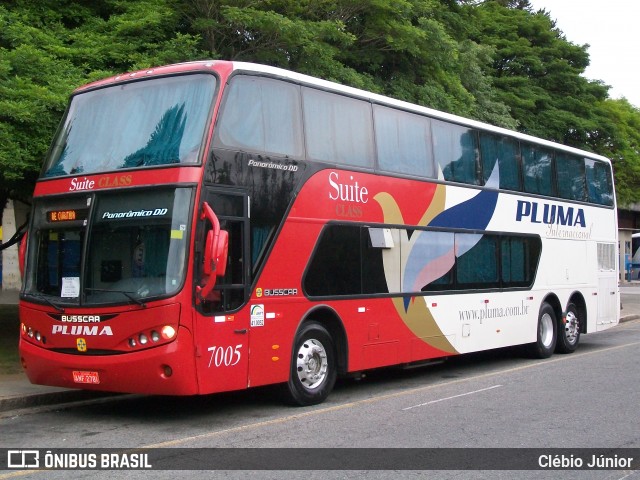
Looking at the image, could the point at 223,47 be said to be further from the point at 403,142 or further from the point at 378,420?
the point at 378,420

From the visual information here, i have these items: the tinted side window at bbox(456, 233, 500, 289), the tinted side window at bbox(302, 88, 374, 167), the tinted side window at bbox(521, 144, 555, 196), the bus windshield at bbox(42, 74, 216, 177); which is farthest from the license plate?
the tinted side window at bbox(521, 144, 555, 196)

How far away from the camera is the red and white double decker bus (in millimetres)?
9031

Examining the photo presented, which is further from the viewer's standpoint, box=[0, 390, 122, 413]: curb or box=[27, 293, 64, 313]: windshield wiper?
box=[0, 390, 122, 413]: curb

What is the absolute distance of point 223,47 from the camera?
15930 mm

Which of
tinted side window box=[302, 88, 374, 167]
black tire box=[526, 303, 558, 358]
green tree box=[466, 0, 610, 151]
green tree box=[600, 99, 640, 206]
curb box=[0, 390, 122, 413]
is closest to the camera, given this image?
curb box=[0, 390, 122, 413]

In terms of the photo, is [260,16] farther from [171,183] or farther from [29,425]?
[29,425]

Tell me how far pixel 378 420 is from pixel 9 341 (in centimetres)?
889

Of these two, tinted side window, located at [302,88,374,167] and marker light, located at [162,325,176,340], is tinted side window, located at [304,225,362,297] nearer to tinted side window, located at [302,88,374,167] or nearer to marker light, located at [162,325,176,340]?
tinted side window, located at [302,88,374,167]

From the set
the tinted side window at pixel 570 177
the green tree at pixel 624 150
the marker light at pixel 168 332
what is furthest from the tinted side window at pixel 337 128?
the green tree at pixel 624 150

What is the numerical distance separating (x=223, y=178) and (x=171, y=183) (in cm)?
65

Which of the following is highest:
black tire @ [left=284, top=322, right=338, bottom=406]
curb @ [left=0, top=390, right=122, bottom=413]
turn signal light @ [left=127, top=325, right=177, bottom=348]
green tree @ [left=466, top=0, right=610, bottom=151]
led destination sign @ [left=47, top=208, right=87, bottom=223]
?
green tree @ [left=466, top=0, right=610, bottom=151]

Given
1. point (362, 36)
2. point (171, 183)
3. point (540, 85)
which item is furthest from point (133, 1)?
point (540, 85)

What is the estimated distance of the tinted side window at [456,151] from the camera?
44.5 ft

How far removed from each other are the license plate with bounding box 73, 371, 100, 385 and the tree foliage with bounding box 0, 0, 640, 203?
3.63 m
